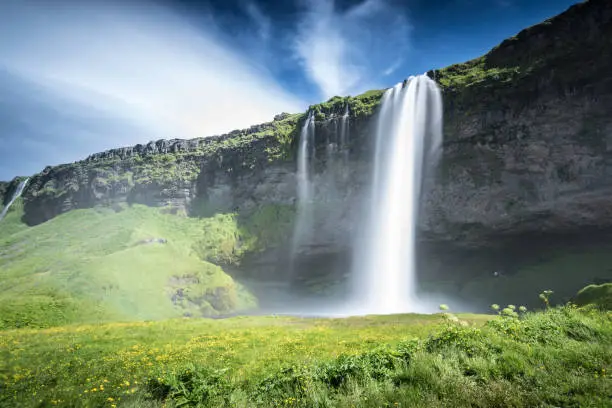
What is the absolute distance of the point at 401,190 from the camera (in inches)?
2226

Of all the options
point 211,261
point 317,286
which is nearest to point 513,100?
point 317,286

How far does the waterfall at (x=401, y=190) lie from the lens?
54844 millimetres

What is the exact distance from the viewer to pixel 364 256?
Result: 61625 millimetres


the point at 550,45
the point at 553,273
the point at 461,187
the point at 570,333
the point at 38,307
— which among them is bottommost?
the point at 38,307

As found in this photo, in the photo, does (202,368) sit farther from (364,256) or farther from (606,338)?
(364,256)

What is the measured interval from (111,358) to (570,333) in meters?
16.9

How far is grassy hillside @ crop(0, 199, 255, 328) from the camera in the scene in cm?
4297

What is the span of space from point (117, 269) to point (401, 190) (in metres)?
53.3

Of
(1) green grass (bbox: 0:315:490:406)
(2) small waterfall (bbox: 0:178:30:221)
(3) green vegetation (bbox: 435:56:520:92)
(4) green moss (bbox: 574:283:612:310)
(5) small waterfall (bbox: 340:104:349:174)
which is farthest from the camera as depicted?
(2) small waterfall (bbox: 0:178:30:221)

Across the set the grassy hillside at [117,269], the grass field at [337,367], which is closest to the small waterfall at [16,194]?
the grassy hillside at [117,269]

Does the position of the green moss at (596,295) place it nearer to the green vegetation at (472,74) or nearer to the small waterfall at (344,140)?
the green vegetation at (472,74)

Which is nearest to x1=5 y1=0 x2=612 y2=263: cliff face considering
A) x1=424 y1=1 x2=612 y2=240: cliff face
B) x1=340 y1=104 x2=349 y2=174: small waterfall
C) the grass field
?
x1=424 y1=1 x2=612 y2=240: cliff face

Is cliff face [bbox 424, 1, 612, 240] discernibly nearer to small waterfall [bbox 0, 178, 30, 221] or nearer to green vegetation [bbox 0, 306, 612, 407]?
green vegetation [bbox 0, 306, 612, 407]

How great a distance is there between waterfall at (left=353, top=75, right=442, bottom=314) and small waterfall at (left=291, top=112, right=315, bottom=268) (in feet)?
51.4
